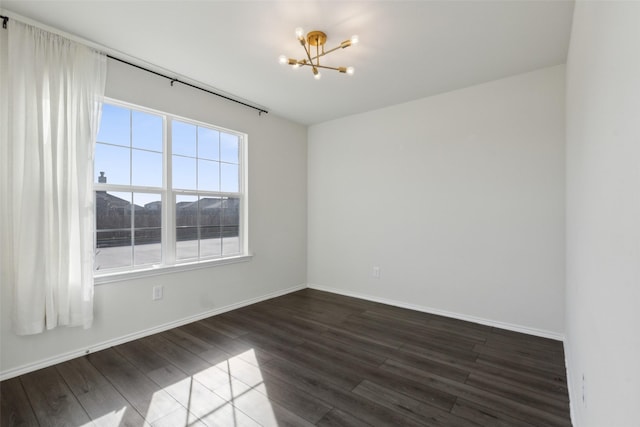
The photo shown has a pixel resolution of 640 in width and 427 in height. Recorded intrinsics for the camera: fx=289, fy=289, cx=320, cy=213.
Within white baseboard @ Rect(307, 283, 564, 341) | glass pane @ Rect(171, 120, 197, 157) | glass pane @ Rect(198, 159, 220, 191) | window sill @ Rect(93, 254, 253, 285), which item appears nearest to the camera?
window sill @ Rect(93, 254, 253, 285)

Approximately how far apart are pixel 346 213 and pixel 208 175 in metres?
1.98

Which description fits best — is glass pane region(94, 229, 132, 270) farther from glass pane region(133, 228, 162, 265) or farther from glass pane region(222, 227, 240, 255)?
glass pane region(222, 227, 240, 255)

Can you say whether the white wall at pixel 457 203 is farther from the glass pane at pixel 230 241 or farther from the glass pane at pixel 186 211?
the glass pane at pixel 186 211

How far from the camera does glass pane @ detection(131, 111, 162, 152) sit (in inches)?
113

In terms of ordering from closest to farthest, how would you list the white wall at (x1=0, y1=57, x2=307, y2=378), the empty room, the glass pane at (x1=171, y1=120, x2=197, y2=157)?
the empty room < the white wall at (x1=0, y1=57, x2=307, y2=378) < the glass pane at (x1=171, y1=120, x2=197, y2=157)

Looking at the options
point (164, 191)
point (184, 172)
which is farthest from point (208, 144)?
point (164, 191)

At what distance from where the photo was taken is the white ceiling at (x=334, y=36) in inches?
79.0

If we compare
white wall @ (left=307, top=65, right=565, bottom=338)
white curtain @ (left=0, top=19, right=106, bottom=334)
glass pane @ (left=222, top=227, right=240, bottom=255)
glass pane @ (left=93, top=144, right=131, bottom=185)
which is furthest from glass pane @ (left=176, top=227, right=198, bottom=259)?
white wall @ (left=307, top=65, right=565, bottom=338)

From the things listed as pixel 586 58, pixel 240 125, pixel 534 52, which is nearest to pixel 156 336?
pixel 240 125

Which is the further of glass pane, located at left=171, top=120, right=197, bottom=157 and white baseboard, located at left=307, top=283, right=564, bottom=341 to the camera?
glass pane, located at left=171, top=120, right=197, bottom=157

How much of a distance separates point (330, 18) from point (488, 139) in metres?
2.14

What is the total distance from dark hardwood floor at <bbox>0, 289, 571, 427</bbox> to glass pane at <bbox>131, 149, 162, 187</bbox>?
154 centimetres

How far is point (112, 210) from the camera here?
2.71 meters

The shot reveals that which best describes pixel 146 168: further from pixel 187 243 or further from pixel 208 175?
pixel 187 243
